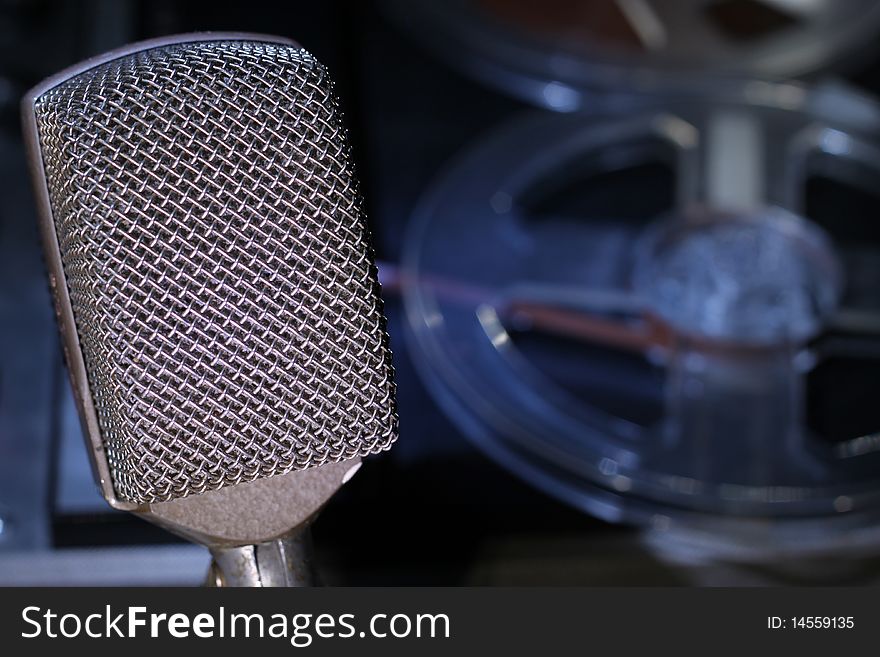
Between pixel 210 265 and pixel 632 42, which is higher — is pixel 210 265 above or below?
below

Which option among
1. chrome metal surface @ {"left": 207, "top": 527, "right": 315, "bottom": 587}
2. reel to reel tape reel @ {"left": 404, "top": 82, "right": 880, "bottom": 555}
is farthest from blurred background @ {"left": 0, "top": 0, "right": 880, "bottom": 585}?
chrome metal surface @ {"left": 207, "top": 527, "right": 315, "bottom": 587}

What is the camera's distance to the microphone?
35 centimetres

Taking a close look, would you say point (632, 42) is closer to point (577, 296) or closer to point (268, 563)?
point (577, 296)

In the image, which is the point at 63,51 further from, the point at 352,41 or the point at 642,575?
the point at 642,575

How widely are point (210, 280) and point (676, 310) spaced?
0.53 metres

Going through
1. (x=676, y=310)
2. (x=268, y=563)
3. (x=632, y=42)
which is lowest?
(x=268, y=563)

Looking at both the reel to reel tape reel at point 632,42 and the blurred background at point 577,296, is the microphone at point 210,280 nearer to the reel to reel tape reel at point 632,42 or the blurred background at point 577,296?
the blurred background at point 577,296

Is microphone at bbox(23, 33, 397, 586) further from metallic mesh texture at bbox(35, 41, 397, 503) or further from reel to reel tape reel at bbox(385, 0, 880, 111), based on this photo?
reel to reel tape reel at bbox(385, 0, 880, 111)

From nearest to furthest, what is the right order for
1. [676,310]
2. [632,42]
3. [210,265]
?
1. [210,265]
2. [676,310]
3. [632,42]

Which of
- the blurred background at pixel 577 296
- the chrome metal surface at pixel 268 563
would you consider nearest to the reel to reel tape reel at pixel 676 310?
the blurred background at pixel 577 296

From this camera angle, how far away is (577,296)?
0.86 metres

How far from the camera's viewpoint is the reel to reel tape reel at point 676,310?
756mm

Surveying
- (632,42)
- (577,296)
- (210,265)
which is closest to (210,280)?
(210,265)

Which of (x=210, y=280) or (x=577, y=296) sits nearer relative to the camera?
(x=210, y=280)
